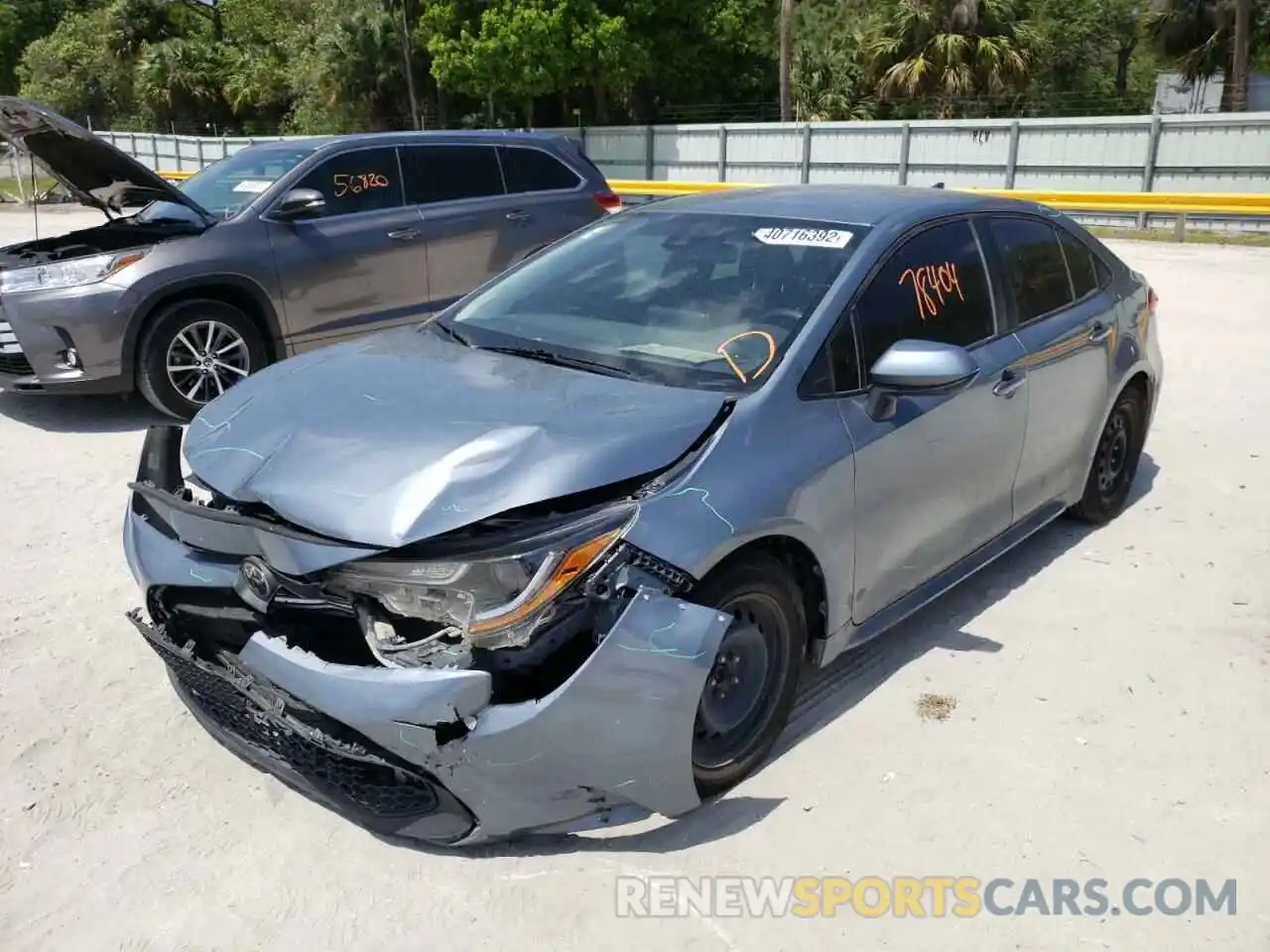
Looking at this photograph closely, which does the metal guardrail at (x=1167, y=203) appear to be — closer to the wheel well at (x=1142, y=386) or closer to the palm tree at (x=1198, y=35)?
the palm tree at (x=1198, y=35)

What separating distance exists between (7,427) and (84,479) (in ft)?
4.76

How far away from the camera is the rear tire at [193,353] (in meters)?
6.54

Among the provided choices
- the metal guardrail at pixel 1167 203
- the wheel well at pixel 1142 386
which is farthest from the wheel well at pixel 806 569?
the metal guardrail at pixel 1167 203

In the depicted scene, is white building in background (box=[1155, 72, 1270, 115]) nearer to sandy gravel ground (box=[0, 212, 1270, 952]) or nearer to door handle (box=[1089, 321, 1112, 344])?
door handle (box=[1089, 321, 1112, 344])

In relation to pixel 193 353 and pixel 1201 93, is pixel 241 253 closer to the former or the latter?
pixel 193 353

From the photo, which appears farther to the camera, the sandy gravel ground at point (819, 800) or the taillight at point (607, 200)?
the taillight at point (607, 200)

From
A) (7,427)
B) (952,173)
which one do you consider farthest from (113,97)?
(7,427)

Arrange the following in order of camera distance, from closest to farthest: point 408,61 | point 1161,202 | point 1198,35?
point 1161,202, point 1198,35, point 408,61

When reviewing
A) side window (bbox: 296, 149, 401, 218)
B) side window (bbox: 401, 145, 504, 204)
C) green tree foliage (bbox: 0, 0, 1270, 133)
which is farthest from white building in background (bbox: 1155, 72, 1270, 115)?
side window (bbox: 296, 149, 401, 218)

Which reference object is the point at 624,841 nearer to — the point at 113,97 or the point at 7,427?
the point at 7,427

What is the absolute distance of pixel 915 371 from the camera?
3.32 meters

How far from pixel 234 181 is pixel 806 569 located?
5810 millimetres

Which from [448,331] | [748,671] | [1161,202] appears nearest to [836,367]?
[748,671]

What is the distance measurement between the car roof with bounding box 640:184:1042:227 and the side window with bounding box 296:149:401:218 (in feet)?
11.4
